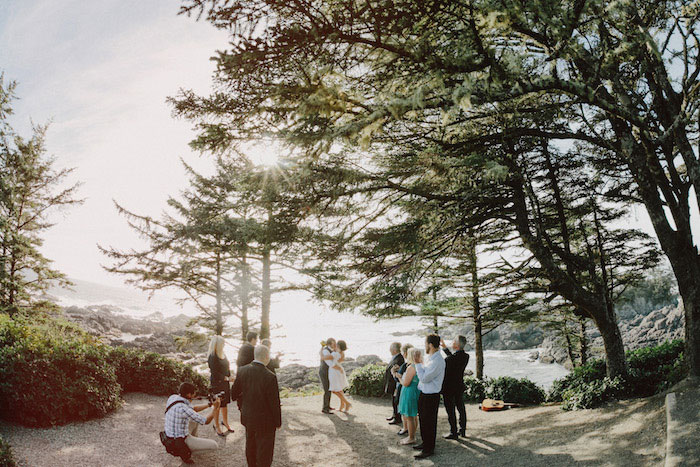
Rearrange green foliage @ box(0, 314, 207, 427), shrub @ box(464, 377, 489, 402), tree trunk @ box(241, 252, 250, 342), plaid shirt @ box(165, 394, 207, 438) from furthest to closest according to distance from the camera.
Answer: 1. tree trunk @ box(241, 252, 250, 342)
2. shrub @ box(464, 377, 489, 402)
3. green foliage @ box(0, 314, 207, 427)
4. plaid shirt @ box(165, 394, 207, 438)

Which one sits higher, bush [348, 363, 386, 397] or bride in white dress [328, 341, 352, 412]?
bride in white dress [328, 341, 352, 412]

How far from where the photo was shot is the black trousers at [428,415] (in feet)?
20.2

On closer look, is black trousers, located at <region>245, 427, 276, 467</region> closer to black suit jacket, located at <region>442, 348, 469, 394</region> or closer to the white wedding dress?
black suit jacket, located at <region>442, 348, 469, 394</region>

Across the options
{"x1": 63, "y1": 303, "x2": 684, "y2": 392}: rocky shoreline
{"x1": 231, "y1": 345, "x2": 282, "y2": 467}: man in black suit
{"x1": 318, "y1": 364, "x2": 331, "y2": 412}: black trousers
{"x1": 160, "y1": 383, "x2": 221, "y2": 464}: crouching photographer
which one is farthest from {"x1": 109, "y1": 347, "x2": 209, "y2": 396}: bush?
{"x1": 63, "y1": 303, "x2": 684, "y2": 392}: rocky shoreline

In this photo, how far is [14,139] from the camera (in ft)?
54.8

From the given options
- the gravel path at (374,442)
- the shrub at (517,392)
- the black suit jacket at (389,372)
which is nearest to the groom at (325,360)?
the gravel path at (374,442)

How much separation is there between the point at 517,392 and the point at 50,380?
11311 millimetres

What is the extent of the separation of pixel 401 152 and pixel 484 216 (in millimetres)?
2302

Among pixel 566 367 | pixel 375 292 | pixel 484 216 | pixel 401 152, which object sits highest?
pixel 401 152

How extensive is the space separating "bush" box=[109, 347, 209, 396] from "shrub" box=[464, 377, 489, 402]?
7847mm

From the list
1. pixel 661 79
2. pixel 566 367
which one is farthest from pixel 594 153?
pixel 566 367

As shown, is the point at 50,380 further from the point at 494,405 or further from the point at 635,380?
the point at 635,380

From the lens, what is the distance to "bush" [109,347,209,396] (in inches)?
391

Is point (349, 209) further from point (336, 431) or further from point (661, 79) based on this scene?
point (661, 79)
